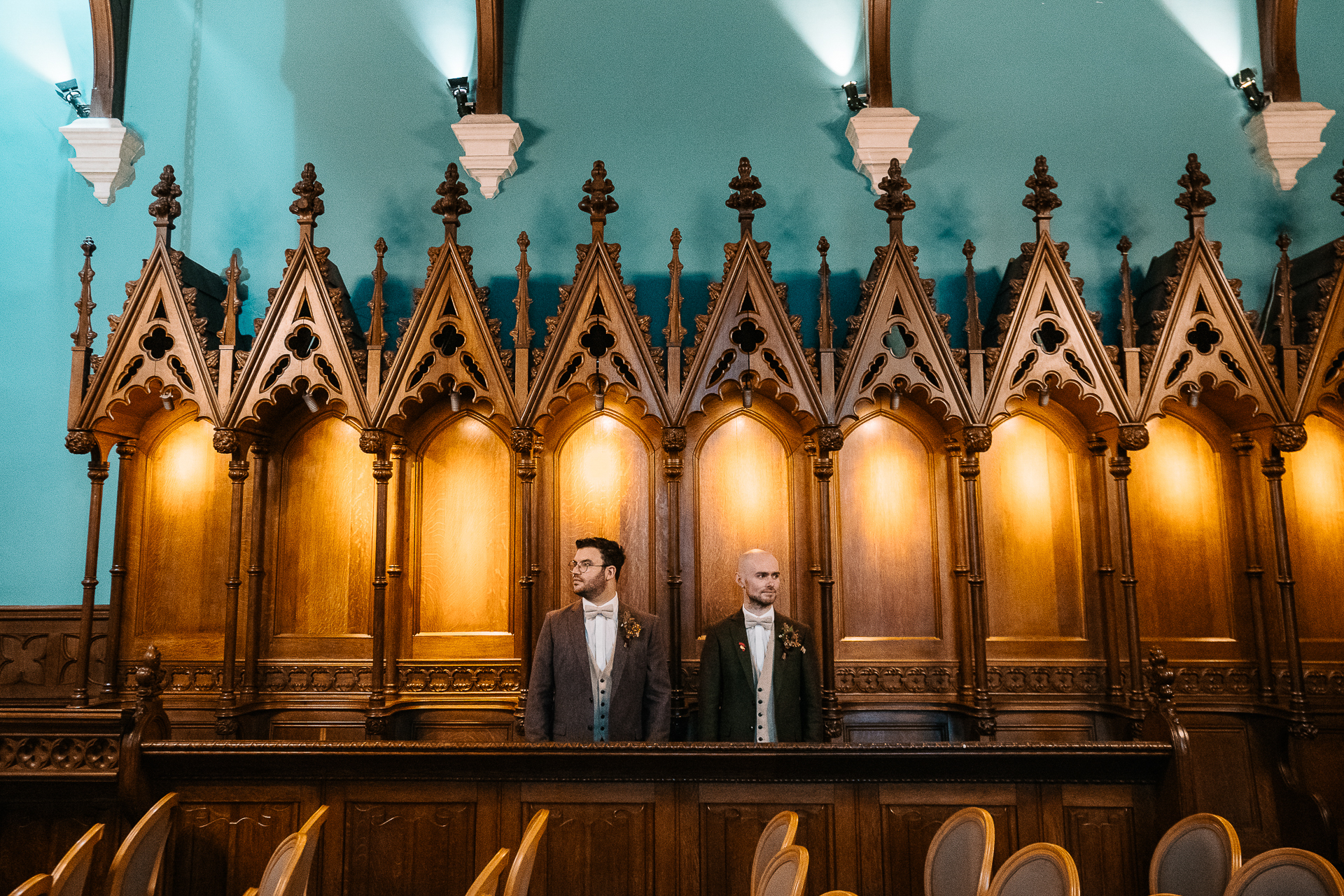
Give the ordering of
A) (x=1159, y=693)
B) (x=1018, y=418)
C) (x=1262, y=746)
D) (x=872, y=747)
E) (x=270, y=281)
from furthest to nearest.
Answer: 1. (x=270, y=281)
2. (x=1018, y=418)
3. (x=1262, y=746)
4. (x=1159, y=693)
5. (x=872, y=747)

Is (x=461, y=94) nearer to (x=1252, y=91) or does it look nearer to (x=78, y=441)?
(x=78, y=441)

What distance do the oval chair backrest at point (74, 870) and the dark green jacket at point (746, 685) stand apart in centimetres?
256

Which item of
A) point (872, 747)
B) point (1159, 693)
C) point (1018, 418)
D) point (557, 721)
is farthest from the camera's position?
point (1018, 418)

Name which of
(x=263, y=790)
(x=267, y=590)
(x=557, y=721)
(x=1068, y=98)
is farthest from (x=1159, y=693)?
(x=267, y=590)

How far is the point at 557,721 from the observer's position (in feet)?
14.6

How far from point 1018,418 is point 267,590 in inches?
184

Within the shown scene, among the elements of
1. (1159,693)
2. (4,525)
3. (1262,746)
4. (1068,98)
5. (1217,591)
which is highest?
(1068,98)

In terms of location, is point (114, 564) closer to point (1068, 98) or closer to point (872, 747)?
point (872, 747)

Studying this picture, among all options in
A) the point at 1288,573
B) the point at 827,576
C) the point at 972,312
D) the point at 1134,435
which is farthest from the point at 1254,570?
the point at 827,576

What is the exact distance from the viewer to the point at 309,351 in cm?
535

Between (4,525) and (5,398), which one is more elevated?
(5,398)

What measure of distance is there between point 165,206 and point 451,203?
5.53 feet

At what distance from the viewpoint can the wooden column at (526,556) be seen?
5156 mm

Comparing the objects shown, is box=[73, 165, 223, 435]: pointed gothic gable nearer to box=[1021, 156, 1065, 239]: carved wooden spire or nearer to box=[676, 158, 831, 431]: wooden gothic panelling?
box=[676, 158, 831, 431]: wooden gothic panelling
